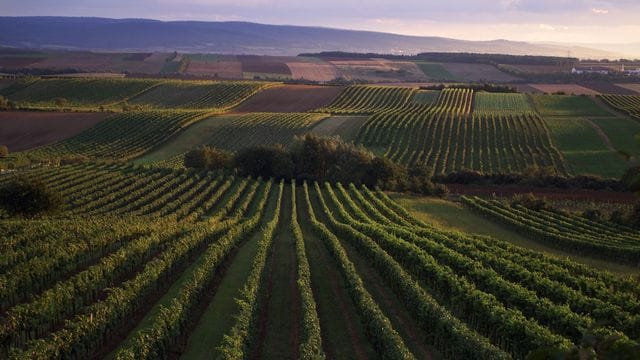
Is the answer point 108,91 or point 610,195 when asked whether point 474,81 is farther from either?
point 610,195

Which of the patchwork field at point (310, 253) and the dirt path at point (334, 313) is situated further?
the dirt path at point (334, 313)

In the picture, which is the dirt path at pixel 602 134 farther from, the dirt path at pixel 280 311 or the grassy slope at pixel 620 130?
the dirt path at pixel 280 311

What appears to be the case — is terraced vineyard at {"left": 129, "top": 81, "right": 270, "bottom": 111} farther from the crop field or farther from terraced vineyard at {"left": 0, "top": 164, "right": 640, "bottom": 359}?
terraced vineyard at {"left": 0, "top": 164, "right": 640, "bottom": 359}

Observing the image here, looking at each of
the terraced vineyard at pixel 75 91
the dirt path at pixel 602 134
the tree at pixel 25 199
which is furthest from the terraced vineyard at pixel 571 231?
the terraced vineyard at pixel 75 91

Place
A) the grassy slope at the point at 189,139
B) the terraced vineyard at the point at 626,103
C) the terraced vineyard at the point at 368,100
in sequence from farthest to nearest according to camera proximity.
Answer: the terraced vineyard at the point at 368,100 → the terraced vineyard at the point at 626,103 → the grassy slope at the point at 189,139

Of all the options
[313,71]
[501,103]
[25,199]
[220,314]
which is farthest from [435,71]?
[220,314]

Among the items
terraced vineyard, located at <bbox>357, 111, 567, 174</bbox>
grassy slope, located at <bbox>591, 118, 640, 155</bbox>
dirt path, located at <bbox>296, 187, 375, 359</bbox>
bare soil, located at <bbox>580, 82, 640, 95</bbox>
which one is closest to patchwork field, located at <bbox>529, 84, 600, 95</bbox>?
bare soil, located at <bbox>580, 82, 640, 95</bbox>

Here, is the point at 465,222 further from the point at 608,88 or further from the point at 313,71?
the point at 313,71
